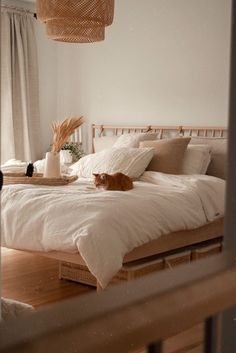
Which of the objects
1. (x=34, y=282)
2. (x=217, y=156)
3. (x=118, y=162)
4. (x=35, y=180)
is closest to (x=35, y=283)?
(x=34, y=282)

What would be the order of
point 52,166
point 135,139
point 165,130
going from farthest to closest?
point 165,130, point 135,139, point 52,166

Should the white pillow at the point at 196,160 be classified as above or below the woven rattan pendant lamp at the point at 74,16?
below

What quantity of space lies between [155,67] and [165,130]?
65 centimetres

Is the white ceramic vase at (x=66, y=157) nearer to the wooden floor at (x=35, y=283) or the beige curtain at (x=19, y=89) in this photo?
the beige curtain at (x=19, y=89)

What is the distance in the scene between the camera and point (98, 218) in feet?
9.81

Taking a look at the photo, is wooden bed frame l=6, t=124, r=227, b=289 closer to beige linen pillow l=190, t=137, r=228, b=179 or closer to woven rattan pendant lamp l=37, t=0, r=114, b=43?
beige linen pillow l=190, t=137, r=228, b=179

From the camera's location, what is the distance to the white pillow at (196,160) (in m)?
4.34

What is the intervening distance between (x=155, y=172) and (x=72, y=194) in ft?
3.39

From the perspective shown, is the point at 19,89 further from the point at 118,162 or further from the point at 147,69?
the point at 118,162

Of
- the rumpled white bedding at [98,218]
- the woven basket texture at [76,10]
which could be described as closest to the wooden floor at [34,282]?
the rumpled white bedding at [98,218]

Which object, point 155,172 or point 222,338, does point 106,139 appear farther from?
point 222,338

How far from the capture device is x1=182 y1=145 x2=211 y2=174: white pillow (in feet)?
14.3

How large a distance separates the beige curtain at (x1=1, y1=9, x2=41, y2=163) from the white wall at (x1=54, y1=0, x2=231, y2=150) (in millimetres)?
452

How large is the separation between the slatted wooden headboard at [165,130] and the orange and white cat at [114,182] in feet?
4.82
